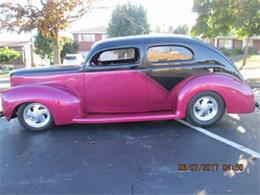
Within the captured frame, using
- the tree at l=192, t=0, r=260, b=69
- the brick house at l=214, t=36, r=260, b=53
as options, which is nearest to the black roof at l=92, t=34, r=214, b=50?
the tree at l=192, t=0, r=260, b=69

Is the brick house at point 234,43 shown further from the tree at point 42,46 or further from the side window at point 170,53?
the side window at point 170,53

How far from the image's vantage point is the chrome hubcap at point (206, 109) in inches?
208

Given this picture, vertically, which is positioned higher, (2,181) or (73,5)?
(73,5)

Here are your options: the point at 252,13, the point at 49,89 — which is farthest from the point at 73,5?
the point at 49,89

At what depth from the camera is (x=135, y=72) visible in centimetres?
529

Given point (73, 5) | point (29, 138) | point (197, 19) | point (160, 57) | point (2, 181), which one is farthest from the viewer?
point (197, 19)

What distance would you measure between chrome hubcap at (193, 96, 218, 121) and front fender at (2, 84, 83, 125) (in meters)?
2.13

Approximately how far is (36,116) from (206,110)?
10.2 feet

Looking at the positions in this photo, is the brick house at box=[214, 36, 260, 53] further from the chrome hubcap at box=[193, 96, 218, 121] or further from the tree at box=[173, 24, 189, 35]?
the chrome hubcap at box=[193, 96, 218, 121]

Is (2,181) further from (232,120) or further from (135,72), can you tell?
(232,120)

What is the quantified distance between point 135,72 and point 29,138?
7.19ft

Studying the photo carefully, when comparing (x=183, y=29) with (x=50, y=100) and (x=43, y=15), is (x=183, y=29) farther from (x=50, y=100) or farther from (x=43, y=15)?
(x=50, y=100)

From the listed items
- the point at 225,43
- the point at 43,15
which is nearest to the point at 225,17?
the point at 43,15

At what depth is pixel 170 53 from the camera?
17.7 feet
